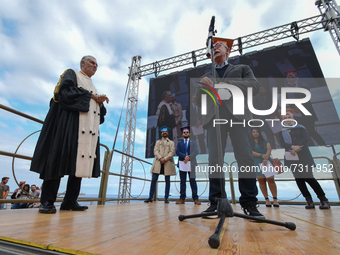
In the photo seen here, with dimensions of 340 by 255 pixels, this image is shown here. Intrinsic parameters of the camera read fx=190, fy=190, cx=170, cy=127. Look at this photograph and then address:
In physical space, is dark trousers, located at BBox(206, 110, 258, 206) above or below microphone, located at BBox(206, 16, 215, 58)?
below

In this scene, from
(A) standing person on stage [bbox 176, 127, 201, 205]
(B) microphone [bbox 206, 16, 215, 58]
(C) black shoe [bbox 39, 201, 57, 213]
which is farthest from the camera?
(A) standing person on stage [bbox 176, 127, 201, 205]

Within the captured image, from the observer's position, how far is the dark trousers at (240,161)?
3.80 feet

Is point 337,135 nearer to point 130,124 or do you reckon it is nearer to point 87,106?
point 87,106

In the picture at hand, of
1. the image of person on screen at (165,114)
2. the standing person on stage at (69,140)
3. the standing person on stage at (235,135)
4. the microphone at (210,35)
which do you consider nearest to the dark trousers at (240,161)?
the standing person on stage at (235,135)

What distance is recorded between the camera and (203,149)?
20.5 feet

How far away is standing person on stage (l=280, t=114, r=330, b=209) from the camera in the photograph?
7.75ft

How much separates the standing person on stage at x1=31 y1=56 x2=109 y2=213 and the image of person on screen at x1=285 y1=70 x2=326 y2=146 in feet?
19.2

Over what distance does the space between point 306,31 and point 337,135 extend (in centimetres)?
356

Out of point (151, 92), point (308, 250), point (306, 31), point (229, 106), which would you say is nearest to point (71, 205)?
point (229, 106)

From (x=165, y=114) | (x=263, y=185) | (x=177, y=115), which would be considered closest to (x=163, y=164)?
(x=263, y=185)

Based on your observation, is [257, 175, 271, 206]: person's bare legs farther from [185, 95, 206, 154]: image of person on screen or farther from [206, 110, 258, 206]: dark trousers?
[185, 95, 206, 154]: image of person on screen

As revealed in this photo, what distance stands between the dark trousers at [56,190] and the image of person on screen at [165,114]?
5494mm

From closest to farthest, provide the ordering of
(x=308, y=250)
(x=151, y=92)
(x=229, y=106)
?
(x=308, y=250) < (x=229, y=106) < (x=151, y=92)

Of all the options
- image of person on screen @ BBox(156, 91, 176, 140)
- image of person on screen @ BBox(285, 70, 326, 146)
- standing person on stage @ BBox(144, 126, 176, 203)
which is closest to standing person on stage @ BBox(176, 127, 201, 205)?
standing person on stage @ BBox(144, 126, 176, 203)
